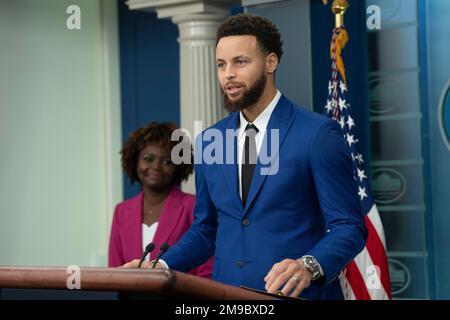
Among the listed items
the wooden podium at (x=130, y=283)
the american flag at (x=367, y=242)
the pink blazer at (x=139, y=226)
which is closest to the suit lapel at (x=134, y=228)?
the pink blazer at (x=139, y=226)

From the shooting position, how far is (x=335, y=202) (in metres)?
2.46

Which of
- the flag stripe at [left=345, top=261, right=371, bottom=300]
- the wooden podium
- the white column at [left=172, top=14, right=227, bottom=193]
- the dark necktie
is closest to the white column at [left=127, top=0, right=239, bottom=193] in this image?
the white column at [left=172, top=14, right=227, bottom=193]

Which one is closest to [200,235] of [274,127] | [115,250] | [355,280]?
[274,127]

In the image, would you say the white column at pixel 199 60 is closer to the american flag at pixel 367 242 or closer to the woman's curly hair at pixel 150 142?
the woman's curly hair at pixel 150 142

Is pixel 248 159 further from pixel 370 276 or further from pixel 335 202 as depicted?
pixel 370 276

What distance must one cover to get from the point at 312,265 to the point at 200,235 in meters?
0.44

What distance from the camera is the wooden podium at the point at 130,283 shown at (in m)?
1.73

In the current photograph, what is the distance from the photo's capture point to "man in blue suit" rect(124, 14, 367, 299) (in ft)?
8.19

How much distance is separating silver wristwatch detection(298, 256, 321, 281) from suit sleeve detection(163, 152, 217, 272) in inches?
14.8

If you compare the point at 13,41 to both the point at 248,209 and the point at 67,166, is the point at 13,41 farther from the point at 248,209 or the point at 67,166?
the point at 248,209

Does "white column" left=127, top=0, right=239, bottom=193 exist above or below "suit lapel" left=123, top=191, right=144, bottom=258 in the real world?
above

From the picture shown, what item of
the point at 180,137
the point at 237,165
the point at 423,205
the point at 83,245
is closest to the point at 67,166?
the point at 83,245

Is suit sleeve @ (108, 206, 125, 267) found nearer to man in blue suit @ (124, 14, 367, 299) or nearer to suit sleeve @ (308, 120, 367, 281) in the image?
man in blue suit @ (124, 14, 367, 299)
